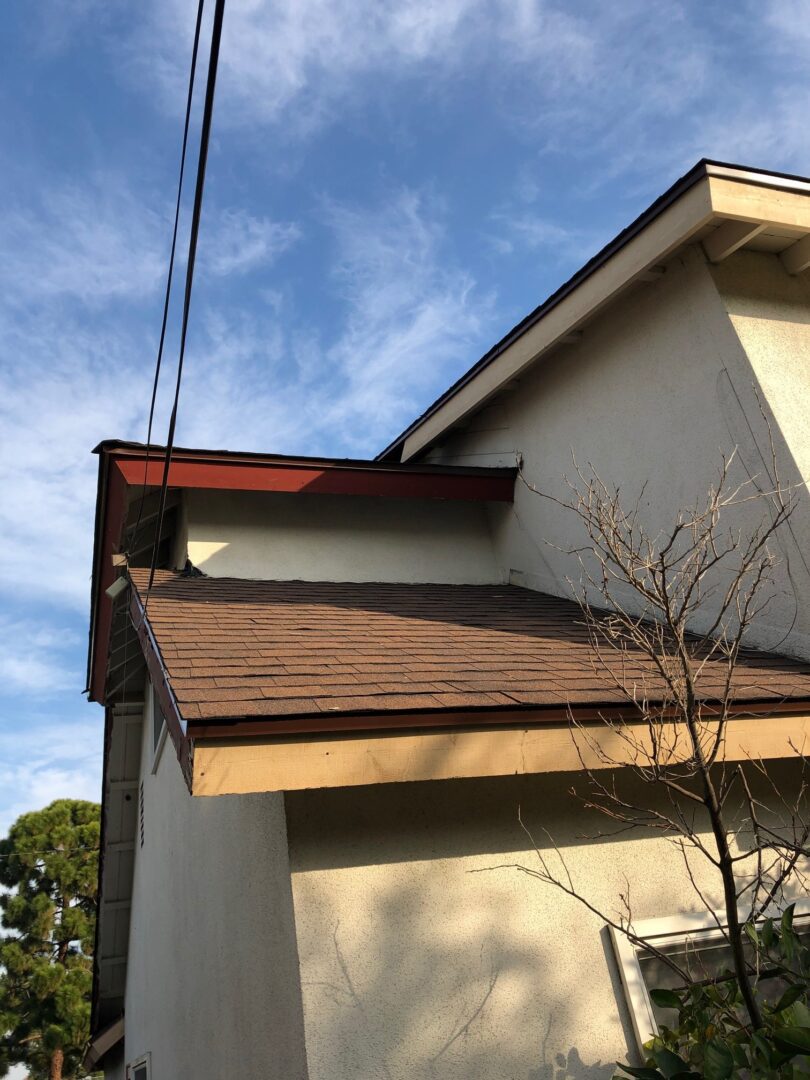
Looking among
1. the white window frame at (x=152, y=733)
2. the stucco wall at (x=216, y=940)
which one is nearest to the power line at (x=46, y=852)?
the stucco wall at (x=216, y=940)

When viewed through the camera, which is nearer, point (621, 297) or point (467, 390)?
point (621, 297)

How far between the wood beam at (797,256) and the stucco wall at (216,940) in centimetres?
486

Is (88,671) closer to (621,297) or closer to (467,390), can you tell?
(467,390)

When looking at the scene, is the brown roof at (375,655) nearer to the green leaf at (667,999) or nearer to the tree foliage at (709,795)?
the tree foliage at (709,795)

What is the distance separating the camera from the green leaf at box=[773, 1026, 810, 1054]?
223cm

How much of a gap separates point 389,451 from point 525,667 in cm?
535

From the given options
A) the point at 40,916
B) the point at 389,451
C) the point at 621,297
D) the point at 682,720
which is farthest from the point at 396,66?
the point at 40,916

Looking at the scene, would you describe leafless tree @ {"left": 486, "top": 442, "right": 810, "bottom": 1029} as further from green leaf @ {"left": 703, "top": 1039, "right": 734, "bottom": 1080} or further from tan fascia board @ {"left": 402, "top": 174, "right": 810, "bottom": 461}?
tan fascia board @ {"left": 402, "top": 174, "right": 810, "bottom": 461}

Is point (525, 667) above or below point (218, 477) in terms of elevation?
below

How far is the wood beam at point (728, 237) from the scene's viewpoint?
5.13 meters

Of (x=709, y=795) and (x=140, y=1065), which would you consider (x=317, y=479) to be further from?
(x=140, y=1065)

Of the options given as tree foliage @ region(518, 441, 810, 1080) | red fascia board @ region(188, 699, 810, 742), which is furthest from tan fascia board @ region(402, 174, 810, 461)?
red fascia board @ region(188, 699, 810, 742)

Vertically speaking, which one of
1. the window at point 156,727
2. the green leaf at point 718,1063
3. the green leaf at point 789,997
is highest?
the window at point 156,727

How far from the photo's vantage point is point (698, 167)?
5.01 metres
